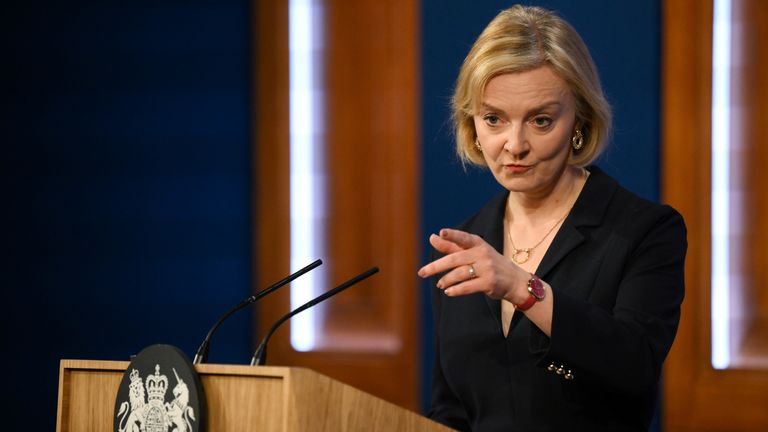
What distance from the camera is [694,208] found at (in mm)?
3457

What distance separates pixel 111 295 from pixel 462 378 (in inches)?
89.2

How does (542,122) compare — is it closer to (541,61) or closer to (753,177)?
(541,61)

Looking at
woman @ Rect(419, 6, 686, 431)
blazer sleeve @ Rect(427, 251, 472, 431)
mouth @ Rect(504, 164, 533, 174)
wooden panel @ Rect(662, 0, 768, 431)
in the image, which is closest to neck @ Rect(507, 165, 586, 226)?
woman @ Rect(419, 6, 686, 431)

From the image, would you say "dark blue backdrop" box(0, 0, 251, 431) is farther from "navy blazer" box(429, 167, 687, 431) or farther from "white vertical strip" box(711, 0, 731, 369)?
"navy blazer" box(429, 167, 687, 431)

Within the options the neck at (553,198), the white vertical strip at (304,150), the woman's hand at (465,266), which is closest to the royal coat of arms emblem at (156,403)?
the woman's hand at (465,266)

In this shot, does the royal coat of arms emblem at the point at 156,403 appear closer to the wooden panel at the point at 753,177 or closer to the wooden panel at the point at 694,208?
the wooden panel at the point at 694,208

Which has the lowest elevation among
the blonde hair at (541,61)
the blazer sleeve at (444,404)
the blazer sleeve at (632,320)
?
the blazer sleeve at (444,404)

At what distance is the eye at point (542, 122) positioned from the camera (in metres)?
2.02

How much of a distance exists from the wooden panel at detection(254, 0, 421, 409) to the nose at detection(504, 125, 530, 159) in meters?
1.73

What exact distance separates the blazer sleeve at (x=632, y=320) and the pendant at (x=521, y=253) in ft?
0.47

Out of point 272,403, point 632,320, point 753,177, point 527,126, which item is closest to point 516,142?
point 527,126

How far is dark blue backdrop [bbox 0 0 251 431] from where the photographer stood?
400 cm

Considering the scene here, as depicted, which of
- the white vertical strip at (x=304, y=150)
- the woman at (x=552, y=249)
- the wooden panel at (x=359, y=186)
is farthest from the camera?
the white vertical strip at (x=304, y=150)

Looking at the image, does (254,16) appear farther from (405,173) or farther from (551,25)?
(551,25)
